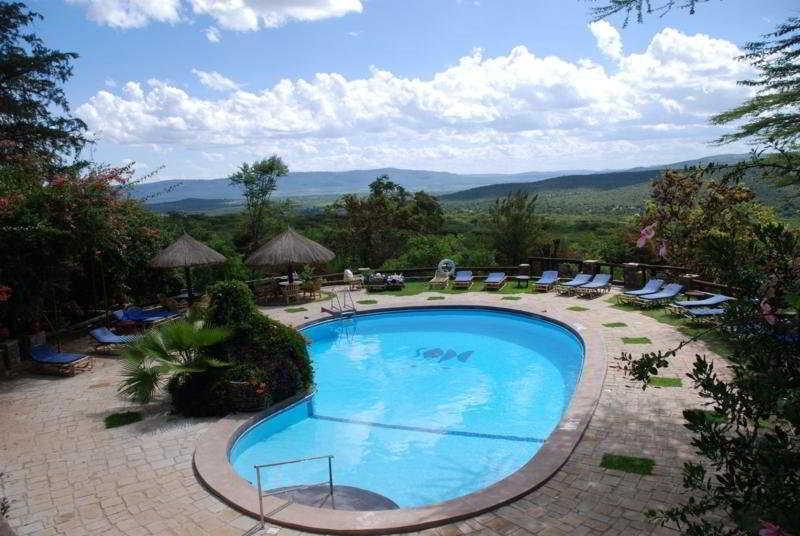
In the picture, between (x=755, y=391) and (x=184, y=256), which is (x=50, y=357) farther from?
(x=755, y=391)

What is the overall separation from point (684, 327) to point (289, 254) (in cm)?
1265

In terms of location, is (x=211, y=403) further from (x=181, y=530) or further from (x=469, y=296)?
(x=469, y=296)

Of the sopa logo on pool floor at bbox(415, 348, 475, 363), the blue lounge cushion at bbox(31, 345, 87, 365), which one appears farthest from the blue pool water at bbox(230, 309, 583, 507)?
the blue lounge cushion at bbox(31, 345, 87, 365)

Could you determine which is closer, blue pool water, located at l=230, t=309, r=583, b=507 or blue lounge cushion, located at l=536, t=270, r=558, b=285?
blue pool water, located at l=230, t=309, r=583, b=507

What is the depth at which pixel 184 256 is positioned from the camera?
54.2 feet

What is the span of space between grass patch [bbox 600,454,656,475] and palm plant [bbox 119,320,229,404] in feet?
20.0

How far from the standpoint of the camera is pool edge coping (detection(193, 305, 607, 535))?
229 inches

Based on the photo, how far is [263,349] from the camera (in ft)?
A: 32.1

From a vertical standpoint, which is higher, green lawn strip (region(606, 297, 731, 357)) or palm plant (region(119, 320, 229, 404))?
palm plant (region(119, 320, 229, 404))

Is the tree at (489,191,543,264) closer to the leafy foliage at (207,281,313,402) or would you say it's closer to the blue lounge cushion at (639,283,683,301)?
the blue lounge cushion at (639,283,683,301)

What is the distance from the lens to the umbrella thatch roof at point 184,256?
1629cm

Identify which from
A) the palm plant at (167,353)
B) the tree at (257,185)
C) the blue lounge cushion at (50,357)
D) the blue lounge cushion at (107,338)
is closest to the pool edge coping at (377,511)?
the palm plant at (167,353)

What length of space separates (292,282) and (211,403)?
10.7 m

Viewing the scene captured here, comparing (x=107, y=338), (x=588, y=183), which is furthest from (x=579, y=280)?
(x=588, y=183)
